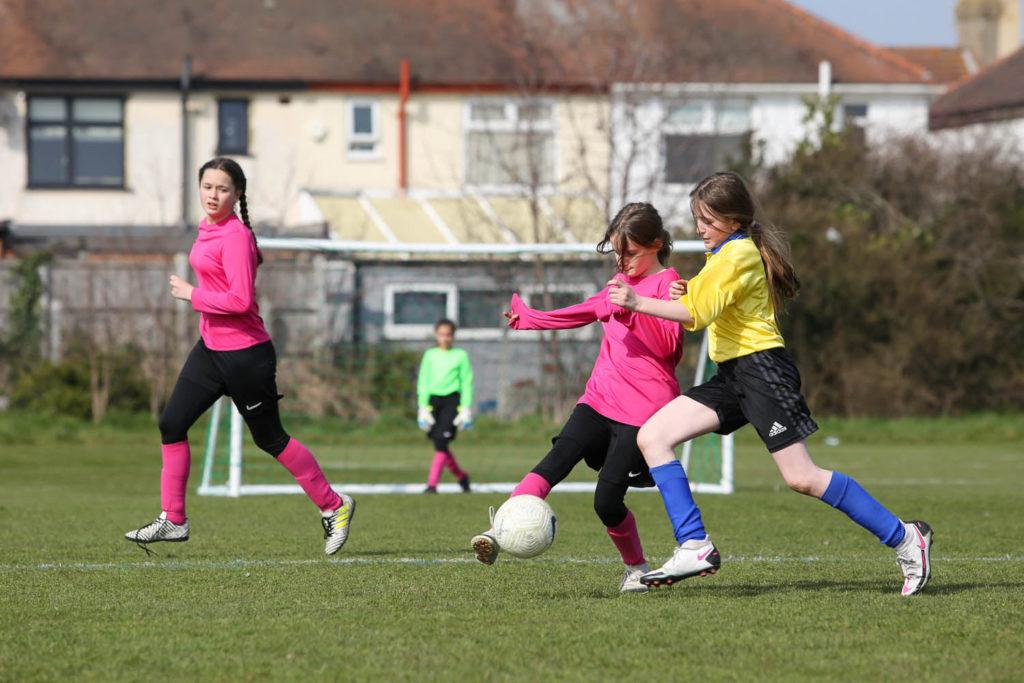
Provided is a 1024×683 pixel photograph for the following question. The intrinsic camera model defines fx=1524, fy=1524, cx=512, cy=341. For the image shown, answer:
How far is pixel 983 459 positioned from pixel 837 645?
47.8 ft

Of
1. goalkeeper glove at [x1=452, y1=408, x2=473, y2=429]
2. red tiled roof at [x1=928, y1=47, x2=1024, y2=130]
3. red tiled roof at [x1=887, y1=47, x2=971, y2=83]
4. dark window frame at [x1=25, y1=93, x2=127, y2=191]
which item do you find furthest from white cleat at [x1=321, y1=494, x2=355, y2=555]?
red tiled roof at [x1=887, y1=47, x2=971, y2=83]

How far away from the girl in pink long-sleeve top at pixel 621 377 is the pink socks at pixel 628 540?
0.09ft

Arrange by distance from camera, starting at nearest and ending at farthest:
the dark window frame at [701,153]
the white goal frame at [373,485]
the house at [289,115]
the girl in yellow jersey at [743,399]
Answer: the girl in yellow jersey at [743,399] < the white goal frame at [373,485] < the dark window frame at [701,153] < the house at [289,115]

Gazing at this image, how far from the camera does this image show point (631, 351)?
660cm

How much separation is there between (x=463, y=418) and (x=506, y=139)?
714 inches

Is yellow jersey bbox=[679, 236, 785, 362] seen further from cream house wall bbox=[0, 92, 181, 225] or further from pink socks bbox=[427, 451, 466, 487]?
cream house wall bbox=[0, 92, 181, 225]

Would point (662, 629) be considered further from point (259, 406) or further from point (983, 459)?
point (983, 459)

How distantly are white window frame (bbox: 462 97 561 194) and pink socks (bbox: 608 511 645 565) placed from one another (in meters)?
21.1

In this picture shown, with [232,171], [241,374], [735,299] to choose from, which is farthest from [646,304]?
[232,171]

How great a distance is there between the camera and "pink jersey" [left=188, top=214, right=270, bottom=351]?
7.36 metres

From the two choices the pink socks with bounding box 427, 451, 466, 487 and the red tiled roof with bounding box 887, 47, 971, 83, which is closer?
the pink socks with bounding box 427, 451, 466, 487

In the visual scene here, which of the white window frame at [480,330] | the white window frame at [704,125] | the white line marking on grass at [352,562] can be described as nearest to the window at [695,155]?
the white window frame at [704,125]

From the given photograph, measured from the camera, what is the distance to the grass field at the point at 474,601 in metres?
4.91

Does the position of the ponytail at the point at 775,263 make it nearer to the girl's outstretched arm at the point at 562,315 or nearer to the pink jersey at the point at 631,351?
the pink jersey at the point at 631,351
